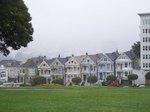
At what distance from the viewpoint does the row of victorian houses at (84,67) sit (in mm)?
132250

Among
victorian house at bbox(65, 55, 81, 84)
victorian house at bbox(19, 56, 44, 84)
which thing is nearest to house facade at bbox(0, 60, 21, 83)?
victorian house at bbox(19, 56, 44, 84)

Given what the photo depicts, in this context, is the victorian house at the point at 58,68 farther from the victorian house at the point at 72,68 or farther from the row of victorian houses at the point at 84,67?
the victorian house at the point at 72,68

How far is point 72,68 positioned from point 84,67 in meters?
4.31

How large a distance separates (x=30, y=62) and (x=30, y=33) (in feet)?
339

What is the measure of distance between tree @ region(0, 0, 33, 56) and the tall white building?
71.2 metres

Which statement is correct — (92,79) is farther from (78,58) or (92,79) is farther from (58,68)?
(58,68)

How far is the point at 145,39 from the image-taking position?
122875 millimetres

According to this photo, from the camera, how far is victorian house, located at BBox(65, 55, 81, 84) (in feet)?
461

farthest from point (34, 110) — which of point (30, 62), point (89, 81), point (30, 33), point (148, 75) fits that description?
point (30, 62)

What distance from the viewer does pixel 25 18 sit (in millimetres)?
54438

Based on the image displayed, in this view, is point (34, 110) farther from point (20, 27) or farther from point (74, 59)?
point (74, 59)

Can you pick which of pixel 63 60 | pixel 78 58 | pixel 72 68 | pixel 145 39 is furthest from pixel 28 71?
pixel 145 39

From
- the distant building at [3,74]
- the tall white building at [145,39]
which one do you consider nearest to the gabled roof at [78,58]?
the tall white building at [145,39]

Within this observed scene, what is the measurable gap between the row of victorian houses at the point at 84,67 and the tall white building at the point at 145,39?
3.88 meters
